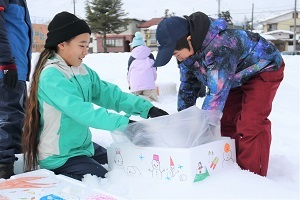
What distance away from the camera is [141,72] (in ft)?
19.4

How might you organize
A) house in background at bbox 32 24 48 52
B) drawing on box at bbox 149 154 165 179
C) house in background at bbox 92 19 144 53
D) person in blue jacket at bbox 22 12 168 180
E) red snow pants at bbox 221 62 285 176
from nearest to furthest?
drawing on box at bbox 149 154 165 179 < person in blue jacket at bbox 22 12 168 180 < red snow pants at bbox 221 62 285 176 < house in background at bbox 32 24 48 52 < house in background at bbox 92 19 144 53

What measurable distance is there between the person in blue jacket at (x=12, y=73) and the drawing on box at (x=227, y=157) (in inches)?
47.6

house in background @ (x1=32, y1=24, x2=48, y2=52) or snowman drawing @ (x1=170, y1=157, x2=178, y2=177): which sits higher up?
house in background @ (x1=32, y1=24, x2=48, y2=52)

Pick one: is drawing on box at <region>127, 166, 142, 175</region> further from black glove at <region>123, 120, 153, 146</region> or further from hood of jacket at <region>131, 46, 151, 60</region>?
hood of jacket at <region>131, 46, 151, 60</region>

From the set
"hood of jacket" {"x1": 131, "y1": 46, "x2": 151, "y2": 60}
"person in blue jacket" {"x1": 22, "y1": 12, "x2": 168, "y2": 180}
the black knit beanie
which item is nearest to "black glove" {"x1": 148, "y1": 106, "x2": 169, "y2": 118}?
"person in blue jacket" {"x1": 22, "y1": 12, "x2": 168, "y2": 180}

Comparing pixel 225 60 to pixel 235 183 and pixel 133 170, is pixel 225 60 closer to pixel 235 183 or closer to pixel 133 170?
pixel 235 183

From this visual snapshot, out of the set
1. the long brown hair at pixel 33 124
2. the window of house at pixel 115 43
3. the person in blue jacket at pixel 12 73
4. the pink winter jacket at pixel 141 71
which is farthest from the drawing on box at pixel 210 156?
the window of house at pixel 115 43

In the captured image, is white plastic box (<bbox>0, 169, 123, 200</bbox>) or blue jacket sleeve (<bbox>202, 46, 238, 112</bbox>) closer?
white plastic box (<bbox>0, 169, 123, 200</bbox>)

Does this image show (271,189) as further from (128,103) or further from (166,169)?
(128,103)

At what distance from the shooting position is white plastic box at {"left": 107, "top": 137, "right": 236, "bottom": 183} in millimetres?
1910

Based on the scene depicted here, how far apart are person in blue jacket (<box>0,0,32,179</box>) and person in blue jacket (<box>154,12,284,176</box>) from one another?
2.89 ft

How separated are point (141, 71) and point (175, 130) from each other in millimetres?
3921

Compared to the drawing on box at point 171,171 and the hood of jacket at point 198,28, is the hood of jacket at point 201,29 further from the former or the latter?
the drawing on box at point 171,171

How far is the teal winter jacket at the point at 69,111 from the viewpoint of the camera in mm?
2062
